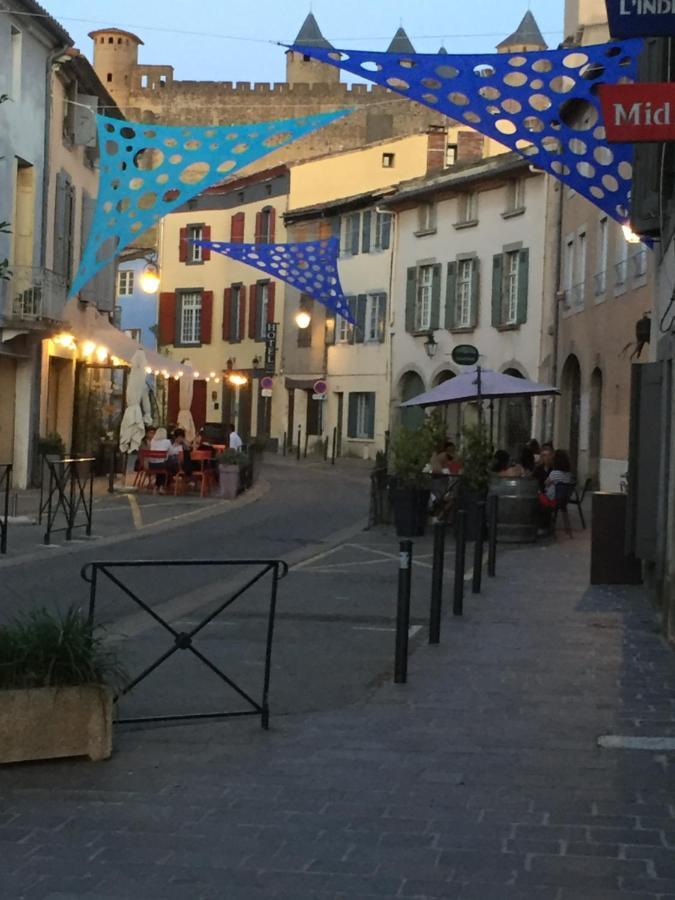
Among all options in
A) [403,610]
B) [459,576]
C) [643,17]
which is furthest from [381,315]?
[643,17]


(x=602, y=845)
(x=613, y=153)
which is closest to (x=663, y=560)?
(x=613, y=153)

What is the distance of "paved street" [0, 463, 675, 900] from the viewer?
4938 mm

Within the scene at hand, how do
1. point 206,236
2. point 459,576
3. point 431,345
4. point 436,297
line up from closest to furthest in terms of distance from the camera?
point 459,576, point 431,345, point 436,297, point 206,236

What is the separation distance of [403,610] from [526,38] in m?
79.8

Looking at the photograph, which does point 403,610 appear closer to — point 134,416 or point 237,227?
point 134,416

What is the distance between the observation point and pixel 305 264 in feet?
119

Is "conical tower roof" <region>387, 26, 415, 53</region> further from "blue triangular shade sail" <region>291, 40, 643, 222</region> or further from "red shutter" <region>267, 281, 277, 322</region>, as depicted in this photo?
"blue triangular shade sail" <region>291, 40, 643, 222</region>

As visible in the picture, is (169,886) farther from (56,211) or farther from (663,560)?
(56,211)

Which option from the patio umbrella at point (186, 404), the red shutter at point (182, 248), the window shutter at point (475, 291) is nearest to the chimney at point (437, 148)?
the window shutter at point (475, 291)

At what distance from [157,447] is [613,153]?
46.5ft

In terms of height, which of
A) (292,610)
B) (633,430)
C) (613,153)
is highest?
(613,153)

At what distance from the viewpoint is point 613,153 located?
15789mm

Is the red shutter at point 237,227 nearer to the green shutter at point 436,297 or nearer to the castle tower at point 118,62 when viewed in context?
the green shutter at point 436,297

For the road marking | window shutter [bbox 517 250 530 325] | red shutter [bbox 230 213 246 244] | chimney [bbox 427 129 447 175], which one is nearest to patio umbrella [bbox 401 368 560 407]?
the road marking
